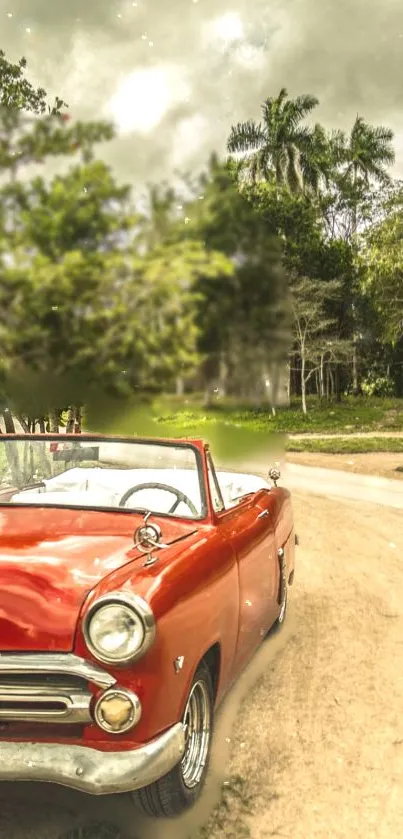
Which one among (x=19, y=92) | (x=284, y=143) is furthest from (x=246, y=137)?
(x=19, y=92)

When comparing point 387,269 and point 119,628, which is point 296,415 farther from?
point 119,628

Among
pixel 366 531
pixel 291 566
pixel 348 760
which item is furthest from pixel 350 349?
pixel 348 760

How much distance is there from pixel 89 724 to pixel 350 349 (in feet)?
76.3

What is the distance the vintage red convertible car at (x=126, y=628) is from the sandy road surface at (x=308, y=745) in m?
0.17

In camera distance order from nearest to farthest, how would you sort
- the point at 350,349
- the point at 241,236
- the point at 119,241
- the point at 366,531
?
the point at 119,241 < the point at 241,236 < the point at 366,531 < the point at 350,349

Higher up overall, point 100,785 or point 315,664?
point 100,785

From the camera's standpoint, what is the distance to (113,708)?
209 cm

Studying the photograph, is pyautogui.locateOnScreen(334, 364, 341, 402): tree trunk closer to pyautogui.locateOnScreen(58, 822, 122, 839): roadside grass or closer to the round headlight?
pyautogui.locateOnScreen(58, 822, 122, 839): roadside grass

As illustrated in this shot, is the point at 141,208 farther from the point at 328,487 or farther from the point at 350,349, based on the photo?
the point at 350,349

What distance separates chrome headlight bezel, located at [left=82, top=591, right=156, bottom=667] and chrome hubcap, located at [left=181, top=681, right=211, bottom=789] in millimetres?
431

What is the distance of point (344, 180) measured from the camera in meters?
35.8

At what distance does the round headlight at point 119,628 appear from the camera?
208 centimetres

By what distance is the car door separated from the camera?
3041 mm

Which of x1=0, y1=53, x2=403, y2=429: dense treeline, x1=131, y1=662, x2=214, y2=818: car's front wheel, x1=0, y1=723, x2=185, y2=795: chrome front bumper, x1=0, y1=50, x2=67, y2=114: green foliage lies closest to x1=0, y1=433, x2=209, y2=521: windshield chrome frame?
x1=0, y1=53, x2=403, y2=429: dense treeline
